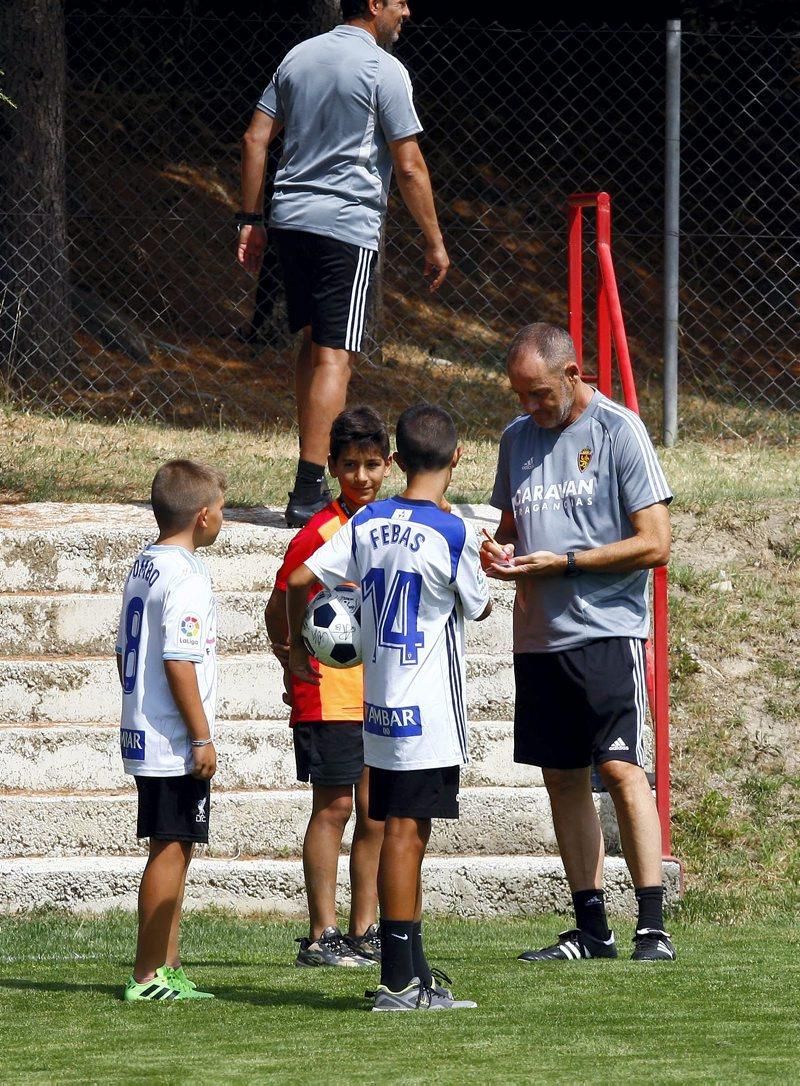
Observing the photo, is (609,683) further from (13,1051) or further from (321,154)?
(321,154)

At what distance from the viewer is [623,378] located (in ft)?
19.5

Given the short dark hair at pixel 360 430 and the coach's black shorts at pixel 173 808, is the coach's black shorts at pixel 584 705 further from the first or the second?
the coach's black shorts at pixel 173 808

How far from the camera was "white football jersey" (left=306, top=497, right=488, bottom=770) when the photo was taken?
4.01 metres

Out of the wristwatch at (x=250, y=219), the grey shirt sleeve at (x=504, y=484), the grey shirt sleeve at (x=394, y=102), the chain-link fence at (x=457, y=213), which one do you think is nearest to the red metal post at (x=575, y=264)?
the grey shirt sleeve at (x=394, y=102)

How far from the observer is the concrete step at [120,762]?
5930mm

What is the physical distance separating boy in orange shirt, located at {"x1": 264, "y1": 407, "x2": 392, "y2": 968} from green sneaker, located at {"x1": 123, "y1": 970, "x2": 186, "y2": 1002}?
0.60 metres

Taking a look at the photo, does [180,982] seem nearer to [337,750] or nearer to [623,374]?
Answer: [337,750]

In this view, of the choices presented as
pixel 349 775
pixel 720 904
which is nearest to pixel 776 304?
pixel 720 904

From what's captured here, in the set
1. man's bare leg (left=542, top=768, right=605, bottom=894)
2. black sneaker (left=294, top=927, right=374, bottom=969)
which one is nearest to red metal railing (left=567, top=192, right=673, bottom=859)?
man's bare leg (left=542, top=768, right=605, bottom=894)

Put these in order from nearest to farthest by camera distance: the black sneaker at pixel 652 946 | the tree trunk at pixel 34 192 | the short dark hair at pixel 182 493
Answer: the short dark hair at pixel 182 493 → the black sneaker at pixel 652 946 → the tree trunk at pixel 34 192

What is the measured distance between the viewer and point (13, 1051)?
3588 millimetres

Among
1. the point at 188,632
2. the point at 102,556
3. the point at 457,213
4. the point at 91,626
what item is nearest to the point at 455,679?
the point at 188,632

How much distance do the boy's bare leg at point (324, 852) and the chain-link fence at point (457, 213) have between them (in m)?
6.18

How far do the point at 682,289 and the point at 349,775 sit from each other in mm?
9663
